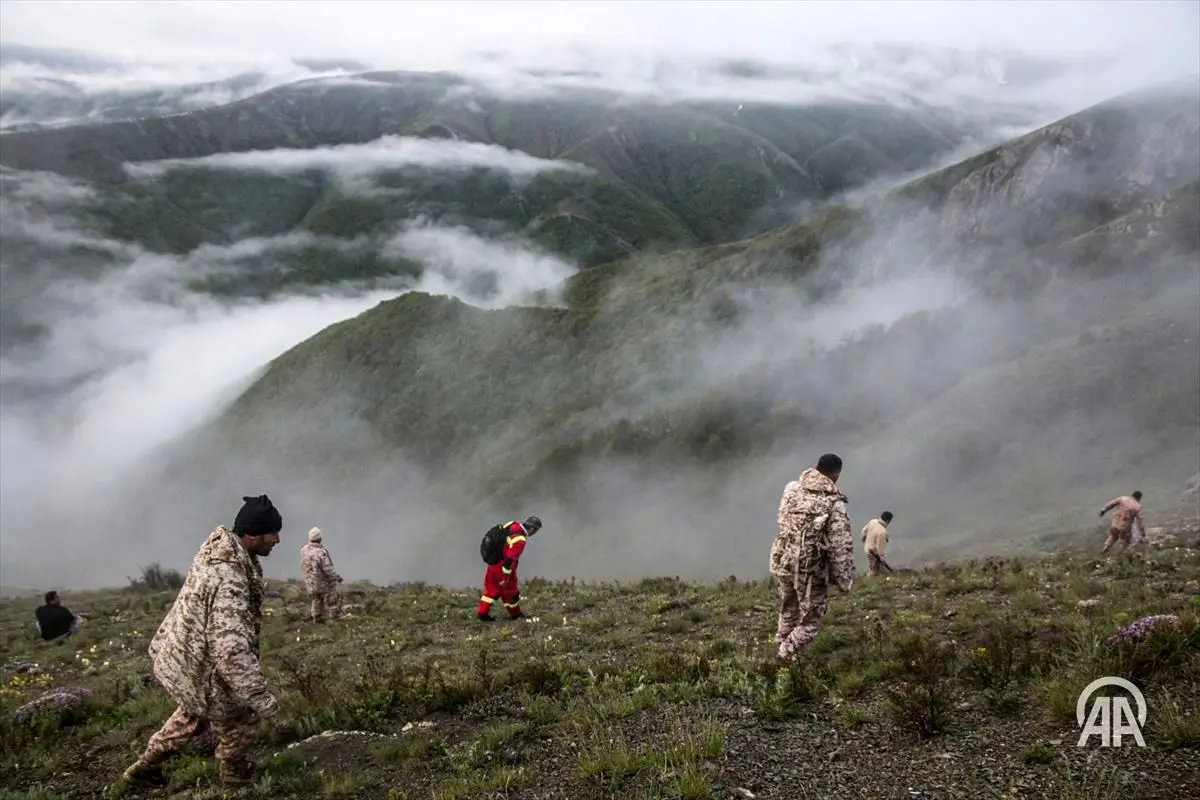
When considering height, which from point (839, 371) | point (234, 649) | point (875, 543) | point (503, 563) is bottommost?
point (234, 649)

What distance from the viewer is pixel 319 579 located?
16953 millimetres

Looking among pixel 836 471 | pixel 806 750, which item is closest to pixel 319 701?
pixel 806 750

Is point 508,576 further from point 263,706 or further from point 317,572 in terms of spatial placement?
point 263,706

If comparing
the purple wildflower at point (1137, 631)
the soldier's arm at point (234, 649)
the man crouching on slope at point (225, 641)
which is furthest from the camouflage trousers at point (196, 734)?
the purple wildflower at point (1137, 631)

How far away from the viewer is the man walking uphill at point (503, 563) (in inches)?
581

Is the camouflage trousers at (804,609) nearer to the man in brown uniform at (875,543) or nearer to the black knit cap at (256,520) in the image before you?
the black knit cap at (256,520)

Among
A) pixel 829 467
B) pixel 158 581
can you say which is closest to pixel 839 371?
pixel 158 581

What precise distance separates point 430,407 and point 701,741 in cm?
8654

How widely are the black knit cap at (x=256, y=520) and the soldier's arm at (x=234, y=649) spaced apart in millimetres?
397

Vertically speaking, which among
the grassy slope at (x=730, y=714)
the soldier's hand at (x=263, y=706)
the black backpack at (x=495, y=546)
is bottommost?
the grassy slope at (x=730, y=714)

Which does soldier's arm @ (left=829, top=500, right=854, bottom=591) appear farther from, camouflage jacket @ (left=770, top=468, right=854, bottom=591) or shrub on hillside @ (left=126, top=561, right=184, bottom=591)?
shrub on hillside @ (left=126, top=561, right=184, bottom=591)

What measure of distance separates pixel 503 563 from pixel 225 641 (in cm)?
886

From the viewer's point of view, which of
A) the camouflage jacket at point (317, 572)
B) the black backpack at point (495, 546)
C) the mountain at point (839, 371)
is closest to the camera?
the black backpack at point (495, 546)

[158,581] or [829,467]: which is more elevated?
[829,467]
